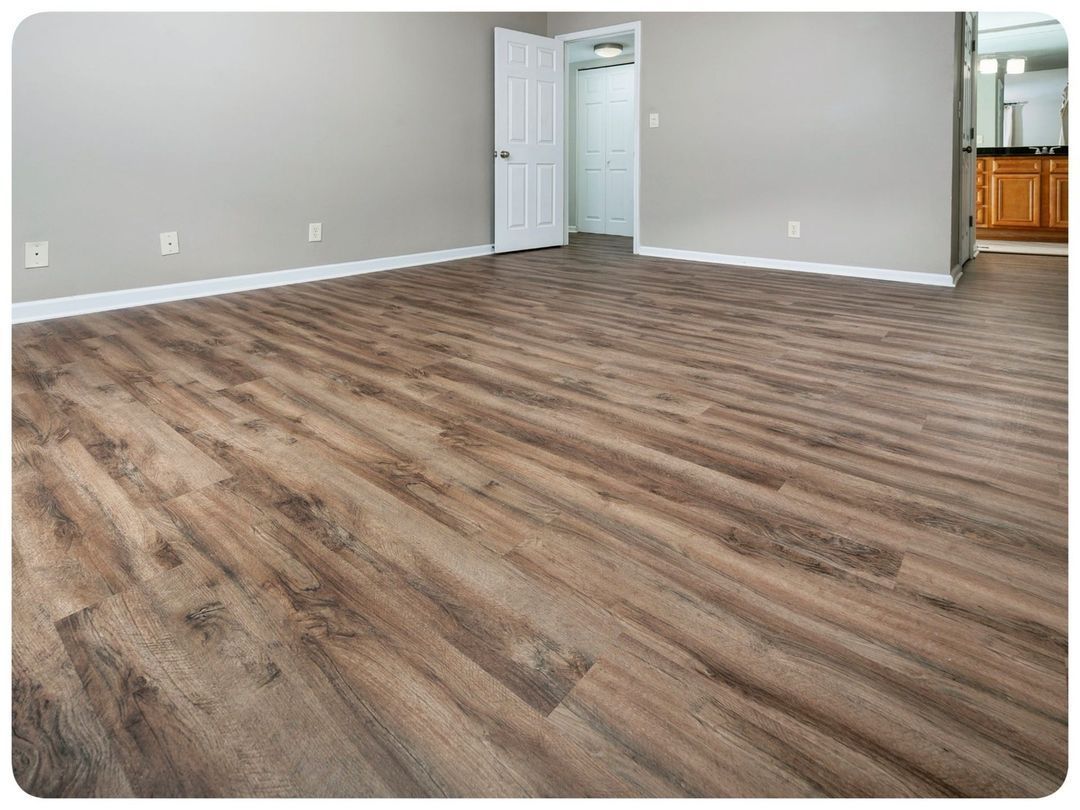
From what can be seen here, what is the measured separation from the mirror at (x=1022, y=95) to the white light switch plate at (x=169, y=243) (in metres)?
8.89

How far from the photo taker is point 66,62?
11.9 feet

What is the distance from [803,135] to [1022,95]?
618 centimetres

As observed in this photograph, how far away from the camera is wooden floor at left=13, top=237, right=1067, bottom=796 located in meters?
0.89

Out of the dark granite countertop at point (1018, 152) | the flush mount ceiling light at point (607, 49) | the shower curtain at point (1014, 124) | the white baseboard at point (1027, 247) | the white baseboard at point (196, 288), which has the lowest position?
the white baseboard at point (196, 288)

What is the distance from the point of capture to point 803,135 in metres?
5.02

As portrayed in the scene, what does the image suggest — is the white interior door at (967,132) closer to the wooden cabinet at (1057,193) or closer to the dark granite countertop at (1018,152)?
the wooden cabinet at (1057,193)

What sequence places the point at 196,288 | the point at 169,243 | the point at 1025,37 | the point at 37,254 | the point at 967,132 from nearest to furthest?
the point at 37,254 → the point at 169,243 → the point at 196,288 → the point at 967,132 → the point at 1025,37

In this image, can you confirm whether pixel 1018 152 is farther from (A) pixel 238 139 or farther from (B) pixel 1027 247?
(A) pixel 238 139

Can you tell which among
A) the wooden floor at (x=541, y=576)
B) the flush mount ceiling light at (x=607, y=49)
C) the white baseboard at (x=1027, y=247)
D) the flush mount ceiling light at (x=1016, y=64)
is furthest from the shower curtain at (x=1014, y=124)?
the wooden floor at (x=541, y=576)

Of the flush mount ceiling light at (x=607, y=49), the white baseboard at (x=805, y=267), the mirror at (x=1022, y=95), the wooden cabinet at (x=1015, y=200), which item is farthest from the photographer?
the mirror at (x=1022, y=95)

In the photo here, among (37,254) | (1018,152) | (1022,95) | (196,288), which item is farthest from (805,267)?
(1022,95)

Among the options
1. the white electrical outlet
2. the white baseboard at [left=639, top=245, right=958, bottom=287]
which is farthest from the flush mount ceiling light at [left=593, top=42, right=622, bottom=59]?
the white electrical outlet

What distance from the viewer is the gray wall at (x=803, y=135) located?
4.53 m

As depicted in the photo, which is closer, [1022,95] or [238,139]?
[238,139]
